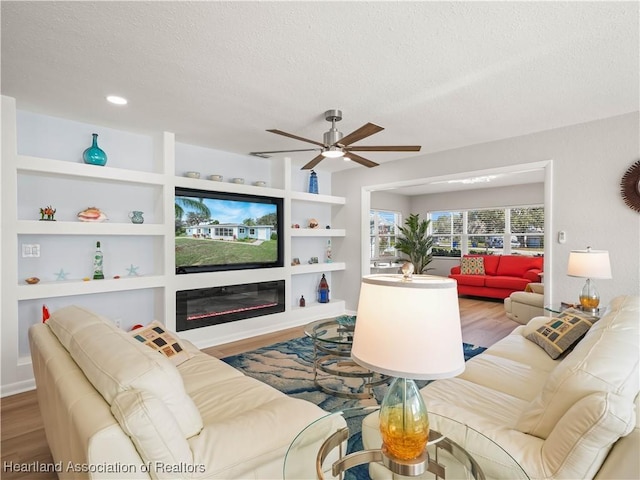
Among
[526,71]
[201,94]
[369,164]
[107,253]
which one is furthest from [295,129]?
[107,253]

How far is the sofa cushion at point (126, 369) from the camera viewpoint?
1.18m

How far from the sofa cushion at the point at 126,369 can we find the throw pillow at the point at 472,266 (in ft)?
23.8

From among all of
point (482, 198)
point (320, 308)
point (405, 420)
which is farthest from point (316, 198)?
point (482, 198)

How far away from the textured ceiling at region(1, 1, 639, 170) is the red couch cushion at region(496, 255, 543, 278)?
4217 mm

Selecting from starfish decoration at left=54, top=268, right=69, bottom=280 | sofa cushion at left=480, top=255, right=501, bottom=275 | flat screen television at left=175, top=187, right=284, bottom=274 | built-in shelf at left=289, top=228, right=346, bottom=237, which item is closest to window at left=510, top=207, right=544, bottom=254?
sofa cushion at left=480, top=255, right=501, bottom=275

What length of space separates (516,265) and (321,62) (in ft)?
21.4

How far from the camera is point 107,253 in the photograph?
12.0 feet

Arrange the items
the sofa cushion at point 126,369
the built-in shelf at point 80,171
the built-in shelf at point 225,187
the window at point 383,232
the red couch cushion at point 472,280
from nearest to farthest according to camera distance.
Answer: the sofa cushion at point 126,369
the built-in shelf at point 80,171
the built-in shelf at point 225,187
the red couch cushion at point 472,280
the window at point 383,232

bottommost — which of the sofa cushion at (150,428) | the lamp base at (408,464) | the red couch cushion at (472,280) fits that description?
the red couch cushion at (472,280)

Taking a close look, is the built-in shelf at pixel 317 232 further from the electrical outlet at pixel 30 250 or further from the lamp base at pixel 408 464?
the lamp base at pixel 408 464

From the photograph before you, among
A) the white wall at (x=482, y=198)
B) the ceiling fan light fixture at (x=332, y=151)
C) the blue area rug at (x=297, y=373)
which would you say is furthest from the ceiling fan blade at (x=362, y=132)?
the white wall at (x=482, y=198)

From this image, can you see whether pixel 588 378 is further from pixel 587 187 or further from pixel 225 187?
pixel 225 187

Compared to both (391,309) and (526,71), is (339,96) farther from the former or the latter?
(391,309)

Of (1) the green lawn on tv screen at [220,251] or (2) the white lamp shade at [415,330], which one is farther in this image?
(1) the green lawn on tv screen at [220,251]
